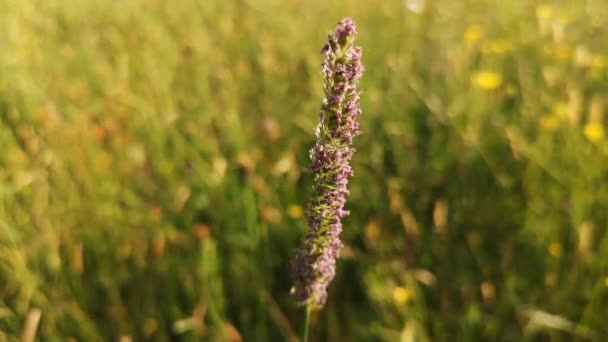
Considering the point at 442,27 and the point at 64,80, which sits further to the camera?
the point at 442,27

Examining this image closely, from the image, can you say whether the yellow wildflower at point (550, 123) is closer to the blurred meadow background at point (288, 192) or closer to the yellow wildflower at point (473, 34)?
the blurred meadow background at point (288, 192)

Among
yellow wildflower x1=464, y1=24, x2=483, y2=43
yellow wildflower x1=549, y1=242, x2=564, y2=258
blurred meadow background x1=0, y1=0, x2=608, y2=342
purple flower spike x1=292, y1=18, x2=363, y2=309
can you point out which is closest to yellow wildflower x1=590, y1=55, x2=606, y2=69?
blurred meadow background x1=0, y1=0, x2=608, y2=342

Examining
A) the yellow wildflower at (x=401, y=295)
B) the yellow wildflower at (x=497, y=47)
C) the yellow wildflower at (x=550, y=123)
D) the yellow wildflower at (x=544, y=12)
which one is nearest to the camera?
the yellow wildflower at (x=401, y=295)

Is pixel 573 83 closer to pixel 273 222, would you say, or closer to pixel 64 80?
pixel 273 222

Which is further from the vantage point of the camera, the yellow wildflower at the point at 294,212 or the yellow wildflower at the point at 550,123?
the yellow wildflower at the point at 550,123

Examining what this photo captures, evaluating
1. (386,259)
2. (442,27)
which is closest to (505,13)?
(442,27)

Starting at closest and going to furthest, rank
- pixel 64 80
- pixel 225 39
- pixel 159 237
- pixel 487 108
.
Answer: pixel 159 237 < pixel 487 108 < pixel 64 80 < pixel 225 39

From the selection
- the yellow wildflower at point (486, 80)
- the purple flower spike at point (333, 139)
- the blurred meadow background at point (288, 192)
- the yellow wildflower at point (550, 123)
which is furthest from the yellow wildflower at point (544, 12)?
the purple flower spike at point (333, 139)
